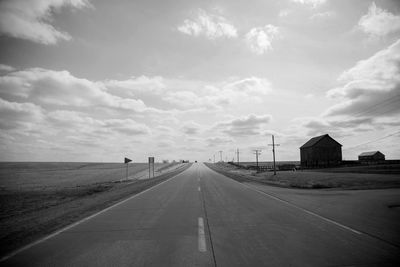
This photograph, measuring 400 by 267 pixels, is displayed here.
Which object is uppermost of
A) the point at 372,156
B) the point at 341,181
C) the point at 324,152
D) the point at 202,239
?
the point at 324,152

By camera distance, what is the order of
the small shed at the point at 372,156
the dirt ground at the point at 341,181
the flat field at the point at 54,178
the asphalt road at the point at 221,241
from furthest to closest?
the small shed at the point at 372,156
the flat field at the point at 54,178
the dirt ground at the point at 341,181
the asphalt road at the point at 221,241

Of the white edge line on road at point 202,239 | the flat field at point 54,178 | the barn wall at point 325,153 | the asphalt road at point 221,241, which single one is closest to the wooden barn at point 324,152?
the barn wall at point 325,153

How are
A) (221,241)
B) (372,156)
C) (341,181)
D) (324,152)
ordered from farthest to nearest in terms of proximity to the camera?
(372,156) < (324,152) < (341,181) < (221,241)

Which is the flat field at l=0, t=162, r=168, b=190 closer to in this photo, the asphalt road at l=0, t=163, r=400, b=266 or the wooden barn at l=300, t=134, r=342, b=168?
the asphalt road at l=0, t=163, r=400, b=266

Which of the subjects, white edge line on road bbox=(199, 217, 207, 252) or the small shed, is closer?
white edge line on road bbox=(199, 217, 207, 252)

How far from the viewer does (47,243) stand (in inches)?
239

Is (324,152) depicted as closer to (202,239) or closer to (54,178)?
(54,178)

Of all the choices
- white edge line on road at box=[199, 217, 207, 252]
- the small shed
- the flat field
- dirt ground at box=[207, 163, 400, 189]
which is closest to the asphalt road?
white edge line on road at box=[199, 217, 207, 252]

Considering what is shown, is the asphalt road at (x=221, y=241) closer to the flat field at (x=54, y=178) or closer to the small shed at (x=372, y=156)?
the flat field at (x=54, y=178)

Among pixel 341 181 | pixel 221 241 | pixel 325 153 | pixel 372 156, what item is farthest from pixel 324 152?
pixel 221 241

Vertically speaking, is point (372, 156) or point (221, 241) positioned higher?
point (372, 156)

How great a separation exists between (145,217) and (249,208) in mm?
4401

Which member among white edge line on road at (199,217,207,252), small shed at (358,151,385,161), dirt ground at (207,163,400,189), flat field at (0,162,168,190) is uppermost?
small shed at (358,151,385,161)

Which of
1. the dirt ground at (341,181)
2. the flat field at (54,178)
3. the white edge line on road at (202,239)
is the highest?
the white edge line on road at (202,239)
